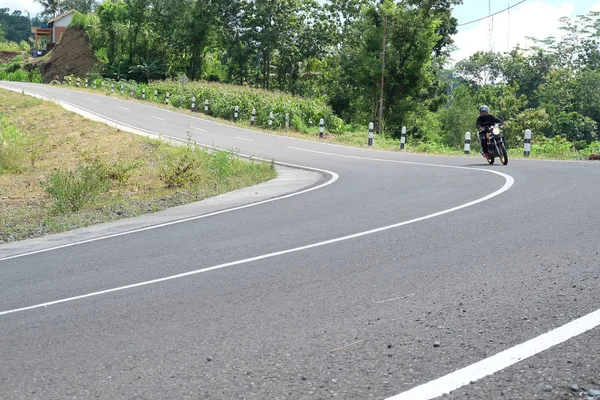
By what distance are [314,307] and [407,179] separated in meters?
9.57

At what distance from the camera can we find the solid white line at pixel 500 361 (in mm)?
4055

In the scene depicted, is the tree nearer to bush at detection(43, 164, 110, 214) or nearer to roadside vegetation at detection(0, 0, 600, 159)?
roadside vegetation at detection(0, 0, 600, 159)

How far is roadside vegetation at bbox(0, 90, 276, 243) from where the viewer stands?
14.6 m

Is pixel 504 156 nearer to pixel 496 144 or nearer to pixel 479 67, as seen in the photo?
pixel 496 144

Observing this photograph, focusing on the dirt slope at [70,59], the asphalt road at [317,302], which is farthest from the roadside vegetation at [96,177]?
the dirt slope at [70,59]

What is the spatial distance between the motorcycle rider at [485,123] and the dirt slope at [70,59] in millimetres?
68320

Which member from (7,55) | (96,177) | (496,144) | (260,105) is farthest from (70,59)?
(496,144)

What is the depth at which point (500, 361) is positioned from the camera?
14.5 feet

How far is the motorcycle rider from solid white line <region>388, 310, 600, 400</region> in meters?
13.5

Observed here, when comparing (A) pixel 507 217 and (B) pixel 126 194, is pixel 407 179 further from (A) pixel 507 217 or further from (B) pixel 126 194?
(B) pixel 126 194

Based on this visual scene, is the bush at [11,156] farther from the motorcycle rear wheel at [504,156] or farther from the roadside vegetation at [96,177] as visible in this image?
the motorcycle rear wheel at [504,156]

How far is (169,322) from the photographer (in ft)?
19.5

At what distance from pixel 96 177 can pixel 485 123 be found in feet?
31.3

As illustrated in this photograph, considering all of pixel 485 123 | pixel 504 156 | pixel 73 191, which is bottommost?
pixel 73 191
